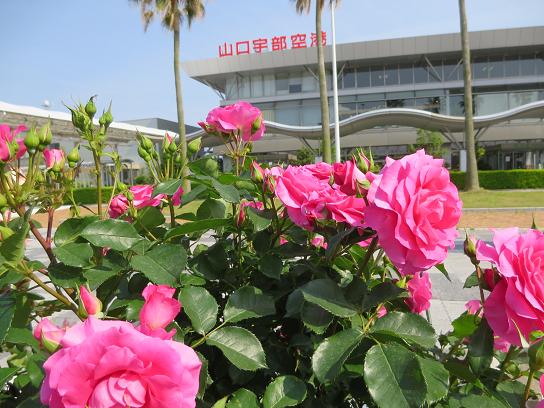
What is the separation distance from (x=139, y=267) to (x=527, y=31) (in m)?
33.5

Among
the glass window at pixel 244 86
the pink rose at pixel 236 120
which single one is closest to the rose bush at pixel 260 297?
the pink rose at pixel 236 120

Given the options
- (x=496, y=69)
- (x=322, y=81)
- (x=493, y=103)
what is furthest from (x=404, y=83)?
(x=322, y=81)

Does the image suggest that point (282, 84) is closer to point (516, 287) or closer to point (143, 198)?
point (143, 198)

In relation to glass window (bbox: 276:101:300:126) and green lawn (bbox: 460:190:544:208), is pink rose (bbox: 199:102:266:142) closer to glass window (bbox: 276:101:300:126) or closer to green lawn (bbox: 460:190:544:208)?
green lawn (bbox: 460:190:544:208)

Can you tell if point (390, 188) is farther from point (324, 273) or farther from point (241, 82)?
point (241, 82)

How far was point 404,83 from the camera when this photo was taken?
29641 millimetres

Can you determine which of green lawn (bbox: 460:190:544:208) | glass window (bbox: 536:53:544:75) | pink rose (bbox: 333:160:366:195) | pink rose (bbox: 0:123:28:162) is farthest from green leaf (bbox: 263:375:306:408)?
glass window (bbox: 536:53:544:75)

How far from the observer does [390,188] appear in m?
0.66

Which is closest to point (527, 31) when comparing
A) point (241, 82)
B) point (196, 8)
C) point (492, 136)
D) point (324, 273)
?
point (492, 136)

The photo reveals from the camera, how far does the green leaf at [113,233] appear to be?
78 cm

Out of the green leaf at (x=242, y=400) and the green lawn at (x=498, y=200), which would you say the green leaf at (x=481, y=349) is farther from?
the green lawn at (x=498, y=200)

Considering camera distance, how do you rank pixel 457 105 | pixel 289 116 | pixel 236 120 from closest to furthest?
pixel 236 120, pixel 457 105, pixel 289 116

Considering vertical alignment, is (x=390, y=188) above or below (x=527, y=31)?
below

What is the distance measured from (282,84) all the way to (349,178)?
3242cm
